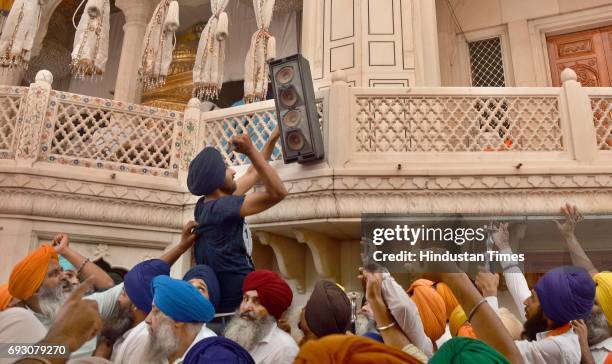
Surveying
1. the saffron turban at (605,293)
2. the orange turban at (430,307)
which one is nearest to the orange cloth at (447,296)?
the orange turban at (430,307)

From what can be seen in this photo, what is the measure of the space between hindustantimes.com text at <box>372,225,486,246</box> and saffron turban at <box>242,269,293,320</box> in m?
0.55

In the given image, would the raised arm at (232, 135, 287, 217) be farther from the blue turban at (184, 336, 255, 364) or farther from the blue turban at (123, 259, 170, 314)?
the blue turban at (184, 336, 255, 364)

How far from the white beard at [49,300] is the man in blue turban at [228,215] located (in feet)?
2.67

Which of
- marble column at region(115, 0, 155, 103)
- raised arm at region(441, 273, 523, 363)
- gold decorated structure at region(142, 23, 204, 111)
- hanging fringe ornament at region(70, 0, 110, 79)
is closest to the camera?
raised arm at region(441, 273, 523, 363)

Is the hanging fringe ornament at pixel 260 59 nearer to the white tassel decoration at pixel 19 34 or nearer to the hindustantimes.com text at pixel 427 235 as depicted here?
the white tassel decoration at pixel 19 34

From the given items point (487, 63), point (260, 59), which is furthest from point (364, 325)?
point (487, 63)

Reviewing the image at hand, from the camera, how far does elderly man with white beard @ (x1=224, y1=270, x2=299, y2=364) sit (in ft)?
7.54

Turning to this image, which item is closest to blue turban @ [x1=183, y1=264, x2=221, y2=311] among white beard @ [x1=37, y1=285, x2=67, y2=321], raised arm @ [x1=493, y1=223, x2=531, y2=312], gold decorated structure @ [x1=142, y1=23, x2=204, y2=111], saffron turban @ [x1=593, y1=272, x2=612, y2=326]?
white beard @ [x1=37, y1=285, x2=67, y2=321]

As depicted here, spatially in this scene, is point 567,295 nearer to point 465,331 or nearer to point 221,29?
point 465,331

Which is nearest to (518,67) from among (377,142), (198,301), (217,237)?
(377,142)

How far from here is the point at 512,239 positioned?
14.0 ft

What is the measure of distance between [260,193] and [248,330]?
79 centimetres

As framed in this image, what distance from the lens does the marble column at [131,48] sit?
859 cm

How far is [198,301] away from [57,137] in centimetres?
432
